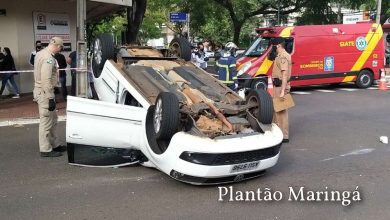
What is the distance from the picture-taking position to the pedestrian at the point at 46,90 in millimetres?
7242

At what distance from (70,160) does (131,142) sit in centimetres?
104

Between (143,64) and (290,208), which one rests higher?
(143,64)

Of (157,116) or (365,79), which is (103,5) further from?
(157,116)

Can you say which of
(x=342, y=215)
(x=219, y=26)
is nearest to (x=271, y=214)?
(x=342, y=215)

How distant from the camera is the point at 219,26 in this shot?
167 feet

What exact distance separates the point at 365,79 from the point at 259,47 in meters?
4.35

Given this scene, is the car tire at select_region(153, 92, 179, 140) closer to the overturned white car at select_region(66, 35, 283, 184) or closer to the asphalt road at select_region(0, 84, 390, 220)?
the overturned white car at select_region(66, 35, 283, 184)

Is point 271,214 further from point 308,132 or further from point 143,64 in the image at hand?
point 308,132

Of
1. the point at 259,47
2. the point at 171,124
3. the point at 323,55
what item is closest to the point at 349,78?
the point at 323,55

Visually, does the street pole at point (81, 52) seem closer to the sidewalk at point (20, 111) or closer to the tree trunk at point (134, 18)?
the sidewalk at point (20, 111)

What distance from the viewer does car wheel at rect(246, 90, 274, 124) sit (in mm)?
6289

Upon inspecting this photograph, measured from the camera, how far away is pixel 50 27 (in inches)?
630

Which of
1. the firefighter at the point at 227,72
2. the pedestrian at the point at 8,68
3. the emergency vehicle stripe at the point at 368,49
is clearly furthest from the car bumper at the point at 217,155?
the emergency vehicle stripe at the point at 368,49

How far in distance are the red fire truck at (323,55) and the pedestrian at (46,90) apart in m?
8.47
